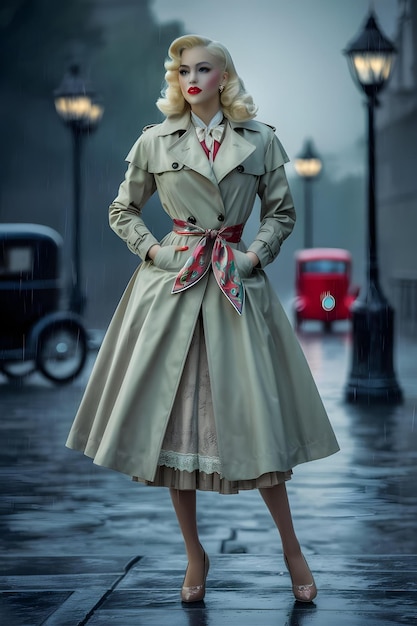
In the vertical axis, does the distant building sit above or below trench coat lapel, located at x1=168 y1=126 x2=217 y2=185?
above

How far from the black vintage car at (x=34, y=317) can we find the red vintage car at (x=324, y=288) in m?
9.94

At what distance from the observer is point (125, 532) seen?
20.7 ft

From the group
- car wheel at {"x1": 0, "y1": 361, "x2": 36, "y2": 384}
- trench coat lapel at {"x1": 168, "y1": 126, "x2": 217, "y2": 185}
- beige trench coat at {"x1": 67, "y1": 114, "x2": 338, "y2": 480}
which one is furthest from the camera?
car wheel at {"x1": 0, "y1": 361, "x2": 36, "y2": 384}

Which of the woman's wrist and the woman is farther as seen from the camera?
the woman's wrist

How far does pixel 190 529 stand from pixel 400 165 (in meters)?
32.9

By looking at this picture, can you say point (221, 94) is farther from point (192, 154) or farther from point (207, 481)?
point (207, 481)

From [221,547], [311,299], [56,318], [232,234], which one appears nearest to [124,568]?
Result: [221,547]

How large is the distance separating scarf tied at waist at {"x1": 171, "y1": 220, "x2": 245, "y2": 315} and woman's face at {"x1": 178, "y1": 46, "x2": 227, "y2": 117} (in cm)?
46

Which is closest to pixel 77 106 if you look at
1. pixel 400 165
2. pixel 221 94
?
pixel 221 94

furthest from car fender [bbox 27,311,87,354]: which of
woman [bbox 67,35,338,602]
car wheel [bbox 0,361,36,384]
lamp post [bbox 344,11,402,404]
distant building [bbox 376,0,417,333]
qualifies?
distant building [bbox 376,0,417,333]

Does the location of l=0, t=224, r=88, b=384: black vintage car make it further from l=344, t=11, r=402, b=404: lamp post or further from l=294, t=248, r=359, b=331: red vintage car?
l=294, t=248, r=359, b=331: red vintage car

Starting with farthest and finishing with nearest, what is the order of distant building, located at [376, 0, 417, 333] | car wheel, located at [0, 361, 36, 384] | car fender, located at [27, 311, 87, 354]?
1. distant building, located at [376, 0, 417, 333]
2. car wheel, located at [0, 361, 36, 384]
3. car fender, located at [27, 311, 87, 354]

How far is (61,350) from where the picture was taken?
13.7 m

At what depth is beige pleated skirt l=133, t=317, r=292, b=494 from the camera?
4.25 meters
